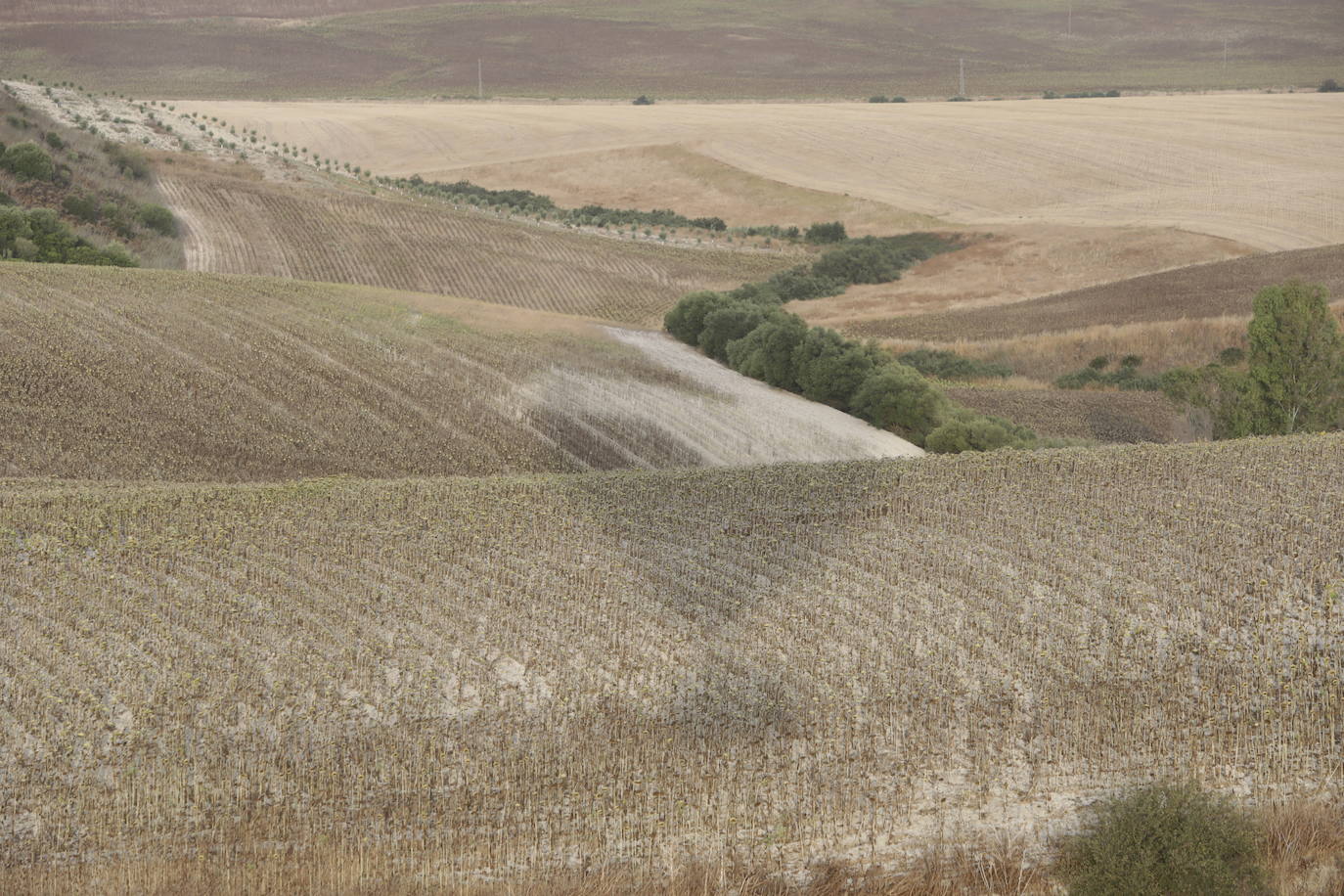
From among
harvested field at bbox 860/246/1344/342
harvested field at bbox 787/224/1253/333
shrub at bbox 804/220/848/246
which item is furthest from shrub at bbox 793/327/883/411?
shrub at bbox 804/220/848/246

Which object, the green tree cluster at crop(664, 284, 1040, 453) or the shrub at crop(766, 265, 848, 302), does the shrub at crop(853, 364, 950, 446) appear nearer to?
the green tree cluster at crop(664, 284, 1040, 453)

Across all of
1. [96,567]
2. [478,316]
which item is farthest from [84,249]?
[96,567]

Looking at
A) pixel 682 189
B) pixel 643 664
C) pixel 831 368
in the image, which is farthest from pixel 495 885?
pixel 682 189

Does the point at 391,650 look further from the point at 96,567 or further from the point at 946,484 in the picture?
the point at 946,484

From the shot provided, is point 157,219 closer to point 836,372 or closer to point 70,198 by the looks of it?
point 70,198

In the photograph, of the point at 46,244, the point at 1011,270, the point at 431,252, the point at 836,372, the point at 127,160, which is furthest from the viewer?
the point at 127,160
